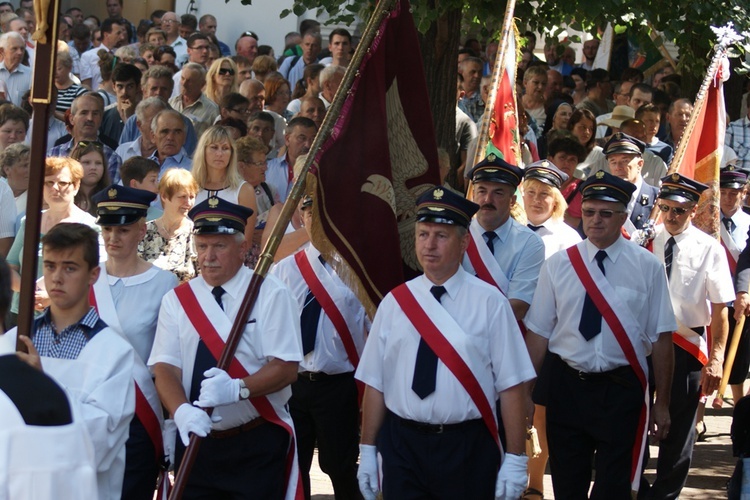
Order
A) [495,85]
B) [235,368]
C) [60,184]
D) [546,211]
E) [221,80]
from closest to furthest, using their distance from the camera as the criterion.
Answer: [235,368] → [60,184] → [546,211] → [495,85] → [221,80]

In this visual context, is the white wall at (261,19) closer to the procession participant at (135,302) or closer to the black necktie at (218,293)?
the procession participant at (135,302)

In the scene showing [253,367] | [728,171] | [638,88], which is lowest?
[253,367]

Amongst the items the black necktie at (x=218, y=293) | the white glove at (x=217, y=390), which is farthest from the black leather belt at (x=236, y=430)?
the black necktie at (x=218, y=293)

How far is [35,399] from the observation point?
3.57m

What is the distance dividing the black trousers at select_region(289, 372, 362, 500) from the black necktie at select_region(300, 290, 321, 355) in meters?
0.22

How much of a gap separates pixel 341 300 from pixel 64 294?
2.36 m

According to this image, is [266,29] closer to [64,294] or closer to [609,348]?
[609,348]

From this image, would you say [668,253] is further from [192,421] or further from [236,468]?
[192,421]

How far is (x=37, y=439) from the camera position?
3541mm

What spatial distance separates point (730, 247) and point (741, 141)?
319 centimetres

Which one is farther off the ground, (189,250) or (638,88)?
(638,88)

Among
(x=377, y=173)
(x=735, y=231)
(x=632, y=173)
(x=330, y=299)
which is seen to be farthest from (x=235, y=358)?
(x=735, y=231)

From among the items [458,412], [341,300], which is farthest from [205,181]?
[458,412]

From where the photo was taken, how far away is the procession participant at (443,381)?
6.12m
